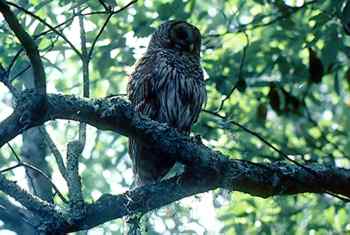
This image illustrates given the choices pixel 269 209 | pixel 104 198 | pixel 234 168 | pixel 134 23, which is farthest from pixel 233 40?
pixel 104 198

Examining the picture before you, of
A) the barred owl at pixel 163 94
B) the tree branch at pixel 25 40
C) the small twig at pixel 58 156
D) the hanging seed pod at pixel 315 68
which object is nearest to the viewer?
the tree branch at pixel 25 40

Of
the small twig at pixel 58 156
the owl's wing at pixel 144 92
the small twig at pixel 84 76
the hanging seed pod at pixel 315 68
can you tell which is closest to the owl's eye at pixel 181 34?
the owl's wing at pixel 144 92

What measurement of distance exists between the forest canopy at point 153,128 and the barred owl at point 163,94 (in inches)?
8.6

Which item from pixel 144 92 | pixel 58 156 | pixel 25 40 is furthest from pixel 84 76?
pixel 144 92

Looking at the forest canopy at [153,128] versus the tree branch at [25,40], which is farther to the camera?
the forest canopy at [153,128]

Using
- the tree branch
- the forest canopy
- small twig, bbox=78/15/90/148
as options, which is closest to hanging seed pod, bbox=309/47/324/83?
the forest canopy

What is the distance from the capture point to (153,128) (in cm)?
403

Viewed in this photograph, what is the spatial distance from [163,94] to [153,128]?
137 cm

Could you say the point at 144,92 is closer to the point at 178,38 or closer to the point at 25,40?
the point at 178,38

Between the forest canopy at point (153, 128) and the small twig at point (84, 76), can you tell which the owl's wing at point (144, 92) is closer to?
the forest canopy at point (153, 128)

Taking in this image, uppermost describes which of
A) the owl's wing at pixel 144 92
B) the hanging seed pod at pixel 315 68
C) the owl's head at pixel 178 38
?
the owl's head at pixel 178 38

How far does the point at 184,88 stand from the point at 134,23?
108 cm

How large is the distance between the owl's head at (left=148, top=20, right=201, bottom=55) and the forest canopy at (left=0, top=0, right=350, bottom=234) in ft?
0.47

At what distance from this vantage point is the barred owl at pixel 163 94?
5250mm
